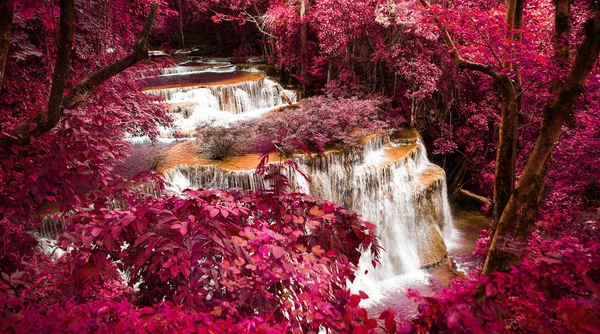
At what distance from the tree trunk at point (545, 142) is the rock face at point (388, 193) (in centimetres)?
412

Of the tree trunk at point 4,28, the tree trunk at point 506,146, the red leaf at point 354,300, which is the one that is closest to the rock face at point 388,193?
the tree trunk at point 506,146

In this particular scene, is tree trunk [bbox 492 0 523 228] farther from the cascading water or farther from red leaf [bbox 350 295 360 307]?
red leaf [bbox 350 295 360 307]

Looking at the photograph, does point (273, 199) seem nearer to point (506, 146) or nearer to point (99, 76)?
point (99, 76)

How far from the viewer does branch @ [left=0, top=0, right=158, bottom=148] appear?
7.23ft

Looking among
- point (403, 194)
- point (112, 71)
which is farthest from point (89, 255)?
point (403, 194)

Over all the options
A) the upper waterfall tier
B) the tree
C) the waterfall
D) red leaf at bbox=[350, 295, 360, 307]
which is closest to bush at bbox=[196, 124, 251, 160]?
the upper waterfall tier

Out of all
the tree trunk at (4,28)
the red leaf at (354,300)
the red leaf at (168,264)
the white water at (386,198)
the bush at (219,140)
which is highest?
the tree trunk at (4,28)

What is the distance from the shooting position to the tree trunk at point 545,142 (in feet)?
11.0

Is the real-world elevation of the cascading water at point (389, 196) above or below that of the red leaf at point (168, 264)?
below

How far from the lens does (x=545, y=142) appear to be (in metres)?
3.90

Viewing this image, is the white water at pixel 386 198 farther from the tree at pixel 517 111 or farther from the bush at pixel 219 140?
the tree at pixel 517 111

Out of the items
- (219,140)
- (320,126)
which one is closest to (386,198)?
(320,126)

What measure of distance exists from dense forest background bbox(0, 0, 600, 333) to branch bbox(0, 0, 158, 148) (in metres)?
0.01

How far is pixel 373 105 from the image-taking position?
10586mm
